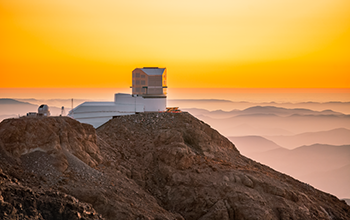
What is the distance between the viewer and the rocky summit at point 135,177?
77.5 ft

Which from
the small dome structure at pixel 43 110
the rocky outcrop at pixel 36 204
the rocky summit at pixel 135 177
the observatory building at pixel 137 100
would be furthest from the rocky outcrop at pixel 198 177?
the rocky outcrop at pixel 36 204

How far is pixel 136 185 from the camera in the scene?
3102 centimetres

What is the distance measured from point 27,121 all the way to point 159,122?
16.1m

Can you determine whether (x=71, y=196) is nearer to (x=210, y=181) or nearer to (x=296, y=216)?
(x=210, y=181)

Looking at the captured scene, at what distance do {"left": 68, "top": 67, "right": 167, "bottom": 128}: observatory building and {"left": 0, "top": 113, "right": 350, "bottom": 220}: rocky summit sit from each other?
224 cm

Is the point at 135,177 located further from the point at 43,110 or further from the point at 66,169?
the point at 43,110

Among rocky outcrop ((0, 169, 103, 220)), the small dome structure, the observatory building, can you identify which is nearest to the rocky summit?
rocky outcrop ((0, 169, 103, 220))

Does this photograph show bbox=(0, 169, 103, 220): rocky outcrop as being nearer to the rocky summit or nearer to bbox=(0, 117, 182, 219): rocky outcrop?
the rocky summit

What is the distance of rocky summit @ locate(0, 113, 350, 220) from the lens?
77.5 ft

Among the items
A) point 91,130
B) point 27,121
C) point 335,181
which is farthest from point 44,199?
point 335,181

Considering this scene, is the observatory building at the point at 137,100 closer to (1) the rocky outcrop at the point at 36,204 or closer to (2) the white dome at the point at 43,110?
(2) the white dome at the point at 43,110

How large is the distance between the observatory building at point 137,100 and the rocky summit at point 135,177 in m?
2.24

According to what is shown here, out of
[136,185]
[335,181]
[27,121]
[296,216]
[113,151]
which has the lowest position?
[335,181]

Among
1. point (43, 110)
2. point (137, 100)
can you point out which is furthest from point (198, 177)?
point (137, 100)
